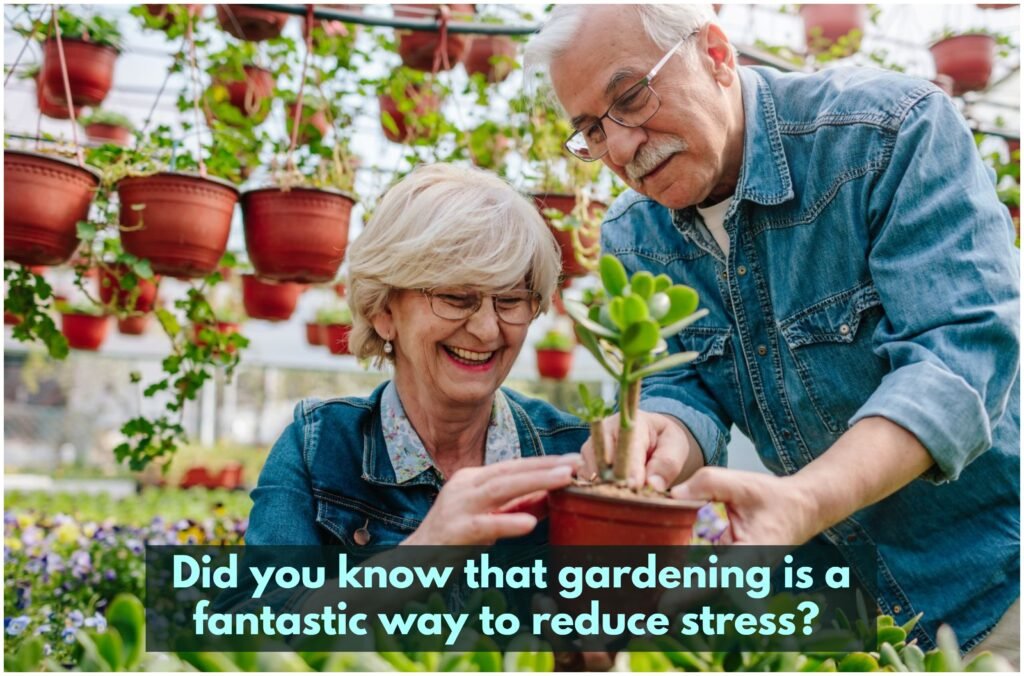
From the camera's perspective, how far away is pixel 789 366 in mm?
1450

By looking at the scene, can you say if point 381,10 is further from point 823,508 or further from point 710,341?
point 823,508

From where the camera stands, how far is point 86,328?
5.36 m

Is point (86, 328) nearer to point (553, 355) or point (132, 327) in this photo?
point (132, 327)

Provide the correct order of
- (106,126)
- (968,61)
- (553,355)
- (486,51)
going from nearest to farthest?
(486,51) → (968,61) → (106,126) → (553,355)

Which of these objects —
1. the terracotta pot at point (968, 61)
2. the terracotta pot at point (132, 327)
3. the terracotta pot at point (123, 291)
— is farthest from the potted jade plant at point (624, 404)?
the terracotta pot at point (132, 327)

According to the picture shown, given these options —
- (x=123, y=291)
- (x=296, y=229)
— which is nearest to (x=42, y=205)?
(x=296, y=229)

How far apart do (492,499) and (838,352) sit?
0.71m

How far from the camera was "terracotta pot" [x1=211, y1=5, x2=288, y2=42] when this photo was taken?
125 inches

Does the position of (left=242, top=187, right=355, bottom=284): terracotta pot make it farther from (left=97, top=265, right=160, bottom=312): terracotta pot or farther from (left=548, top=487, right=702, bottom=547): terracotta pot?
(left=548, top=487, right=702, bottom=547): terracotta pot

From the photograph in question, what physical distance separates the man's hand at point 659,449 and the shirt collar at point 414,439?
36cm

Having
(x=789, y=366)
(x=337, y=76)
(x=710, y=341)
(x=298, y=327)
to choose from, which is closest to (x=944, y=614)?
(x=789, y=366)

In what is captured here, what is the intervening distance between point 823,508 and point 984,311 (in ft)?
1.14

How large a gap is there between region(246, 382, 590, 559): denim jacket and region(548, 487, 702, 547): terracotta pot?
56 cm

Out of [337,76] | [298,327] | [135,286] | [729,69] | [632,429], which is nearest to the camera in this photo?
[632,429]
